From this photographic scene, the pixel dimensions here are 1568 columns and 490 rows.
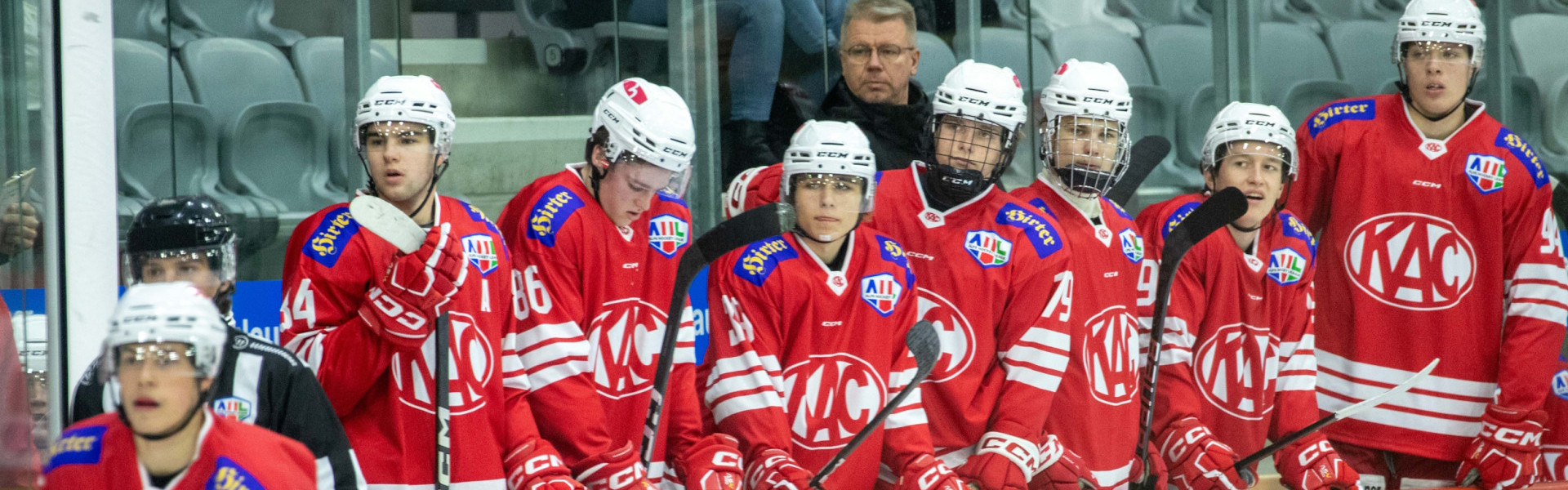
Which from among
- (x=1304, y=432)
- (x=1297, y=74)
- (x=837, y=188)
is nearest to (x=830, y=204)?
(x=837, y=188)

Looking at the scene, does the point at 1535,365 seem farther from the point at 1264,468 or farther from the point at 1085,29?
the point at 1085,29

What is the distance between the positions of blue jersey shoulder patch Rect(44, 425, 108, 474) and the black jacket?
0.19 meters

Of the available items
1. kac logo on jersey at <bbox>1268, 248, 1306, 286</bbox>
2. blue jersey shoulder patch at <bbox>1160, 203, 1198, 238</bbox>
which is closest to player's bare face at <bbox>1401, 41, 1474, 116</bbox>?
kac logo on jersey at <bbox>1268, 248, 1306, 286</bbox>

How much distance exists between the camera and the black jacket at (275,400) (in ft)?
6.63

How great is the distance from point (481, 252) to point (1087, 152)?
127 cm

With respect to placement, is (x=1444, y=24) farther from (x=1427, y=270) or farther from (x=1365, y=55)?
(x=1365, y=55)

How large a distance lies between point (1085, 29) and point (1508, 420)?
5.40 feet

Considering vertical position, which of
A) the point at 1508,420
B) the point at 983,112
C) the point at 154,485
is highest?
the point at 983,112

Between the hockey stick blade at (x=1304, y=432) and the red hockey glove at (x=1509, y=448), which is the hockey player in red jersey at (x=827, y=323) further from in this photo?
the red hockey glove at (x=1509, y=448)

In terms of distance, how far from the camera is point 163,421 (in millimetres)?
1792

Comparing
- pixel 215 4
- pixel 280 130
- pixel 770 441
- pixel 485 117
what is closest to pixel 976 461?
pixel 770 441

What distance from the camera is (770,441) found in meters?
2.72

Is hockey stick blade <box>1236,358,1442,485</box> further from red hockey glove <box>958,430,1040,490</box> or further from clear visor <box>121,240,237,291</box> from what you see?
clear visor <box>121,240,237,291</box>

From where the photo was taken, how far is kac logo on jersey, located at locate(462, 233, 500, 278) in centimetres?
250
